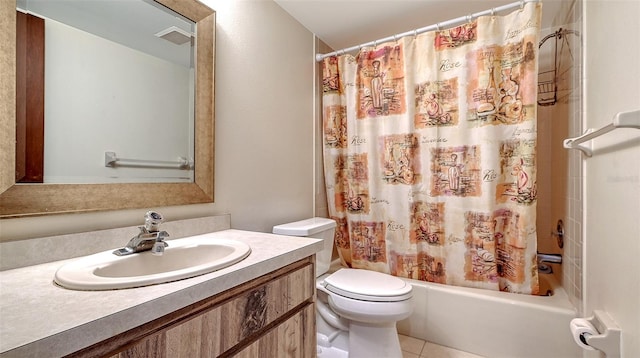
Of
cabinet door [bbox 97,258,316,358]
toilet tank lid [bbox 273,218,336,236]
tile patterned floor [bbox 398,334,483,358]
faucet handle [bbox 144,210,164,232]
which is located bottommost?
tile patterned floor [bbox 398,334,483,358]

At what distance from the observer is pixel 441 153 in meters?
1.71

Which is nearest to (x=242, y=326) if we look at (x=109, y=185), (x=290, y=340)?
(x=290, y=340)

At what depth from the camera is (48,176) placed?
820mm

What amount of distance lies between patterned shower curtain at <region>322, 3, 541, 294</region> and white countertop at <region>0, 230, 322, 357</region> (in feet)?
4.20

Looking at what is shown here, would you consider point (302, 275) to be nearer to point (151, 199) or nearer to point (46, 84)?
point (151, 199)

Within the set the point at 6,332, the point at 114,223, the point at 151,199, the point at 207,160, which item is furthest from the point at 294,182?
the point at 6,332

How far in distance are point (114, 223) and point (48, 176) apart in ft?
0.74

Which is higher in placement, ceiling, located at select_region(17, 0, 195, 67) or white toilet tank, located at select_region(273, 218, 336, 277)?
ceiling, located at select_region(17, 0, 195, 67)

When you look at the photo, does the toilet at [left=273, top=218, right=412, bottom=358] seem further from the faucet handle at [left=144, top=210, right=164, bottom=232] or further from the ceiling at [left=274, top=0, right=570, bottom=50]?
the ceiling at [left=274, top=0, right=570, bottom=50]

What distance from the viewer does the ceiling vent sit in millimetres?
1120

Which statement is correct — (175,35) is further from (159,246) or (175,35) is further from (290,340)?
(290,340)

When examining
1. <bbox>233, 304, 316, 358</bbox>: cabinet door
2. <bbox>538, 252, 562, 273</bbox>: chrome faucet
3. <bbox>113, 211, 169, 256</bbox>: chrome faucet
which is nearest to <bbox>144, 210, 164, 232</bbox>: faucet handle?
<bbox>113, 211, 169, 256</bbox>: chrome faucet

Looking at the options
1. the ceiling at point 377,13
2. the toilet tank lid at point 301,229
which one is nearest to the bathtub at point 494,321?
the toilet tank lid at point 301,229

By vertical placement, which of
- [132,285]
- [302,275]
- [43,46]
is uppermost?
[43,46]
